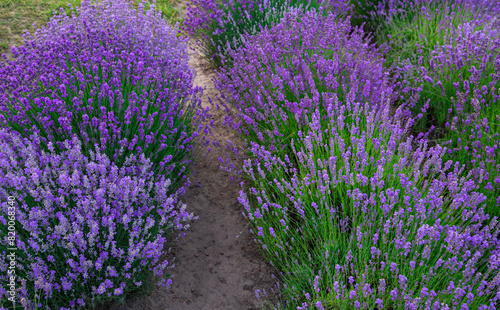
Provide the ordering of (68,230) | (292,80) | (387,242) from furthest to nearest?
(292,80), (387,242), (68,230)

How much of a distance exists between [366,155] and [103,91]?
178 cm

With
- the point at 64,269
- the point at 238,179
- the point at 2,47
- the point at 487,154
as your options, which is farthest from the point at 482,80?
the point at 2,47

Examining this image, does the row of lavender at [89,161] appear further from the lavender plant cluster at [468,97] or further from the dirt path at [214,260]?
the lavender plant cluster at [468,97]

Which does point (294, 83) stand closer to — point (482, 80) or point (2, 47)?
point (482, 80)

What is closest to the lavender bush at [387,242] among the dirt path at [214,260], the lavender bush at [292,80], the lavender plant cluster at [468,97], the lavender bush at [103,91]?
the dirt path at [214,260]

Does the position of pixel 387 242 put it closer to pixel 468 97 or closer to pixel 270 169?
pixel 270 169

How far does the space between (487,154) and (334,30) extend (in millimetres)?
1771

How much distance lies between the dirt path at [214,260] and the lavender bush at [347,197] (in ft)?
0.58

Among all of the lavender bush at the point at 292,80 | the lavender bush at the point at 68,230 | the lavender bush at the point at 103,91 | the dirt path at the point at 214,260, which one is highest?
the lavender bush at the point at 292,80

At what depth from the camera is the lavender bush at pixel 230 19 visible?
14.7ft

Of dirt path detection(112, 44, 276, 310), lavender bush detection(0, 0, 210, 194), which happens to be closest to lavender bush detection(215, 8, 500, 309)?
dirt path detection(112, 44, 276, 310)

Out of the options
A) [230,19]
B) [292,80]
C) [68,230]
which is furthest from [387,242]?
[230,19]

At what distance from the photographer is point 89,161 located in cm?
263

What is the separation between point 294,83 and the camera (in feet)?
10.9
